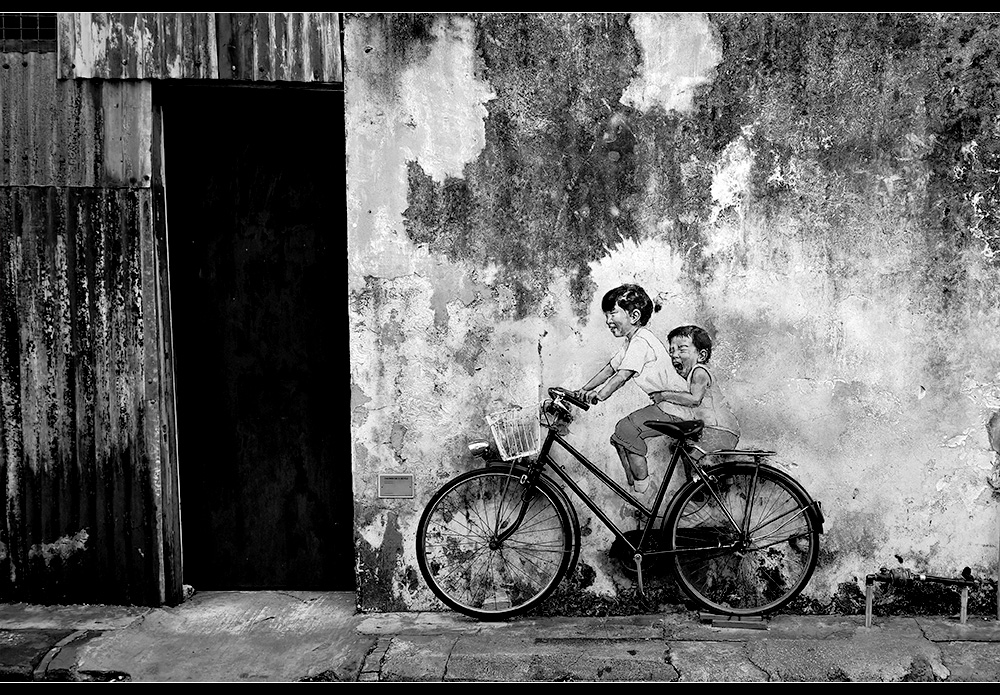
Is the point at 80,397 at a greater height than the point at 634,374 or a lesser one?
lesser

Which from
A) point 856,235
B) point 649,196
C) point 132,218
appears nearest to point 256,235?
point 132,218

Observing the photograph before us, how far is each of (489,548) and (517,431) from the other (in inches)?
28.7

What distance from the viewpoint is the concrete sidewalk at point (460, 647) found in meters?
4.71

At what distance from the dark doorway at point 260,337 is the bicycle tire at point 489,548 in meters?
0.75

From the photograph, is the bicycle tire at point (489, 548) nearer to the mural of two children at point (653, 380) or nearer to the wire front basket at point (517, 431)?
the wire front basket at point (517, 431)

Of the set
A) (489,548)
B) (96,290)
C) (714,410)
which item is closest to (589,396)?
(714,410)

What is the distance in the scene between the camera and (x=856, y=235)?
527 centimetres

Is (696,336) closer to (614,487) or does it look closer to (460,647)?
(614,487)

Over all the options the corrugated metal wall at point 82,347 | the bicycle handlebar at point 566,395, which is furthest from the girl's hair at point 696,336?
the corrugated metal wall at point 82,347

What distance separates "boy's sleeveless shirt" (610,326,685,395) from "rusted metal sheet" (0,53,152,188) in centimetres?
303

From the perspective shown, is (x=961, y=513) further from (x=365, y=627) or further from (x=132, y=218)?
(x=132, y=218)

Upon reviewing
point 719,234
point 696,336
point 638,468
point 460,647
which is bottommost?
point 460,647

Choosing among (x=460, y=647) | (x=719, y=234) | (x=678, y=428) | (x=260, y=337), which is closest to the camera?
(x=460, y=647)

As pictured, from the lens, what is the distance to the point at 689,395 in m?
5.39
